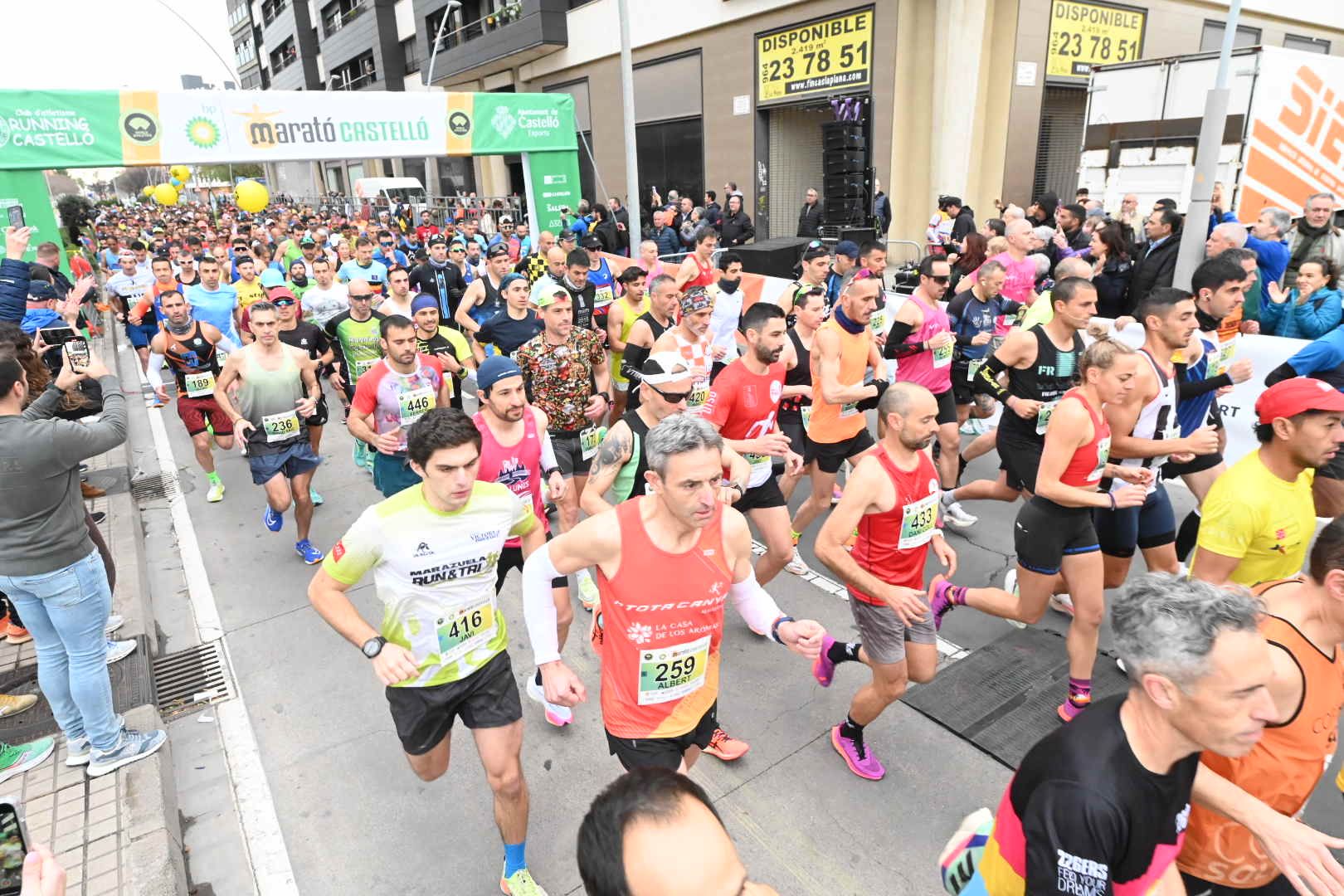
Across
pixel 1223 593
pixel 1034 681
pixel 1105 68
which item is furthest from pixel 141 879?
pixel 1105 68

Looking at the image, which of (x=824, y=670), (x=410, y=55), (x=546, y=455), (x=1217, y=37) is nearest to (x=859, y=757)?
(x=824, y=670)

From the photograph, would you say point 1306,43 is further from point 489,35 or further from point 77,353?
point 77,353

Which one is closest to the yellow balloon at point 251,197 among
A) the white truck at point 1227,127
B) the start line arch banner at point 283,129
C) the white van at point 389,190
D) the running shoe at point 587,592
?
the start line arch banner at point 283,129

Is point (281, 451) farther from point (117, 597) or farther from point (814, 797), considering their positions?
point (814, 797)

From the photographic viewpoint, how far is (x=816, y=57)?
1923cm

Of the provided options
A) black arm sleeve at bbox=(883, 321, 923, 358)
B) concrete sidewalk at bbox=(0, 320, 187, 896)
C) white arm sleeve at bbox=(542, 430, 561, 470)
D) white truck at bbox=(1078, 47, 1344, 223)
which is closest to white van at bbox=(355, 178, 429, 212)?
white truck at bbox=(1078, 47, 1344, 223)

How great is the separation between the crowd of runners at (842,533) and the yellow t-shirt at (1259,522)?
0.01m

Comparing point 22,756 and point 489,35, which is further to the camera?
point 489,35

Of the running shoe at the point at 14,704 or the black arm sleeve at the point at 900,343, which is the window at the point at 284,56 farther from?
the running shoe at the point at 14,704

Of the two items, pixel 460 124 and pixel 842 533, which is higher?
pixel 460 124

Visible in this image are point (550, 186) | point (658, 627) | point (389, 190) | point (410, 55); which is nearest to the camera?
point (658, 627)

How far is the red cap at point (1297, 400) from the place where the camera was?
3102 mm

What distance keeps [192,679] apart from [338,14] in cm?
5691

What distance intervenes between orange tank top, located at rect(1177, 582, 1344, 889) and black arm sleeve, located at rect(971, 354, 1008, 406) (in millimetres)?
3293
